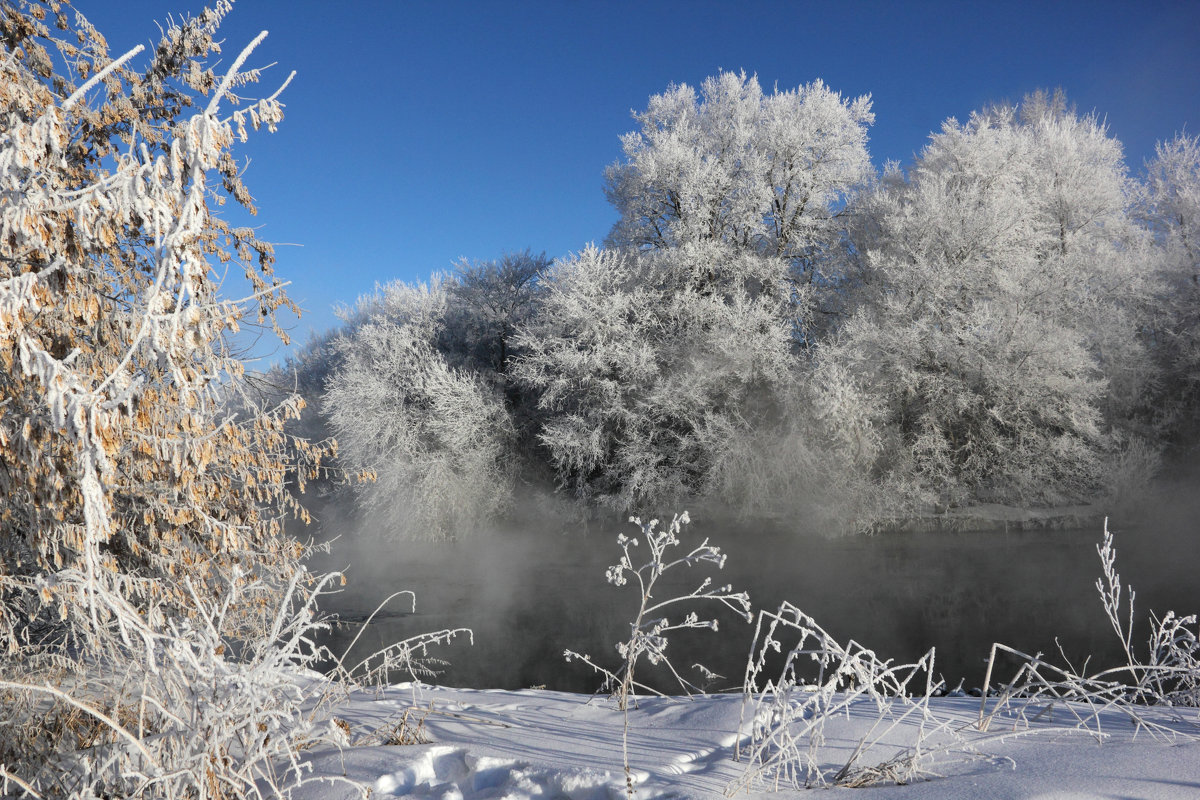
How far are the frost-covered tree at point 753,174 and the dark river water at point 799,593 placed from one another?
797cm

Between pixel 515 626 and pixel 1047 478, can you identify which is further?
pixel 1047 478

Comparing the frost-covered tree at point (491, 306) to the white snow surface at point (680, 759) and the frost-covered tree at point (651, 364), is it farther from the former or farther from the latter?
the white snow surface at point (680, 759)

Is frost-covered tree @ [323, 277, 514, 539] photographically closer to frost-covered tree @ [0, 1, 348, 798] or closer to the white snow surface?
frost-covered tree @ [0, 1, 348, 798]

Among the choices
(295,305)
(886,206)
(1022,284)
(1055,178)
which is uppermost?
(1055,178)

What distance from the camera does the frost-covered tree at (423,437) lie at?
1916cm

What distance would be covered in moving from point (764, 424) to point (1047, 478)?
6.51 meters

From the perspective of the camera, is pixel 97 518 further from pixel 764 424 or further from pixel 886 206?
pixel 886 206

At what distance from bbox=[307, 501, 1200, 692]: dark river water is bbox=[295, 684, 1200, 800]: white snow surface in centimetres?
492

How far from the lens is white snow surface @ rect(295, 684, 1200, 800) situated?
2.25 metres

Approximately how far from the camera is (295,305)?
6.02 m

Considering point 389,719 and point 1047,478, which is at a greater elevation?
point 1047,478

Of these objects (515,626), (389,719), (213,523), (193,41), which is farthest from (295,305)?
(515,626)

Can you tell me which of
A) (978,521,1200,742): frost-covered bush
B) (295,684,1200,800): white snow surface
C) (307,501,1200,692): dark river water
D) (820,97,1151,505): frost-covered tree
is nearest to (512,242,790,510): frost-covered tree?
(307,501,1200,692): dark river water

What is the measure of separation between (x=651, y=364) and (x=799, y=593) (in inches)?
302
